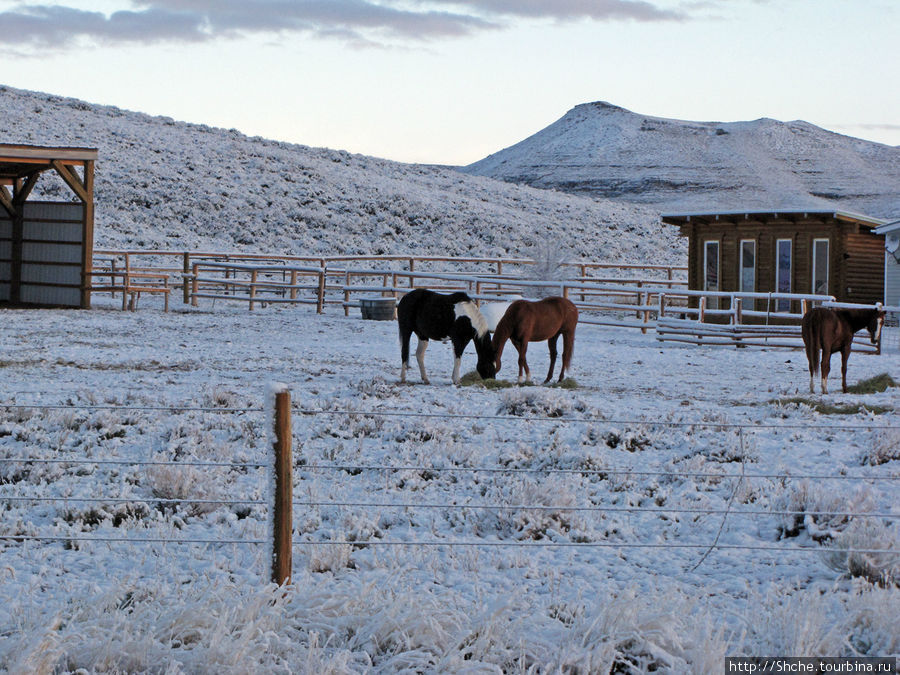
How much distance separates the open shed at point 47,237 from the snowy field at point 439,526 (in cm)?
1106

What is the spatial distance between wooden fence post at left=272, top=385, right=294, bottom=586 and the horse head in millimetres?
8104

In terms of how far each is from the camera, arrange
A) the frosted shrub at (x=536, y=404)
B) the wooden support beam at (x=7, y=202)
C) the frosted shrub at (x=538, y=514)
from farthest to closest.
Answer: the wooden support beam at (x=7, y=202) → the frosted shrub at (x=536, y=404) → the frosted shrub at (x=538, y=514)

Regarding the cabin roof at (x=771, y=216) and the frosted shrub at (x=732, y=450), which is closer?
the frosted shrub at (x=732, y=450)

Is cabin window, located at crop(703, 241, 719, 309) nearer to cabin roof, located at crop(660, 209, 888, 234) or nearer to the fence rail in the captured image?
the fence rail

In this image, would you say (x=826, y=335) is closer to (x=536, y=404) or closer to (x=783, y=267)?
(x=536, y=404)

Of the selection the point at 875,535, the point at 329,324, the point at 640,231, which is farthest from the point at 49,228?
the point at 640,231

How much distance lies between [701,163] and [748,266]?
11796 cm

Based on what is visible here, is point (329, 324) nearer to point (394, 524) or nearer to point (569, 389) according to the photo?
point (569, 389)

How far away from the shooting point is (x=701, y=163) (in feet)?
462

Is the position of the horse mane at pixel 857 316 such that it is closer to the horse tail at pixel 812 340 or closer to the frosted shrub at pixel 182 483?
the horse tail at pixel 812 340

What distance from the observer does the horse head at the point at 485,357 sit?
43.5 ft

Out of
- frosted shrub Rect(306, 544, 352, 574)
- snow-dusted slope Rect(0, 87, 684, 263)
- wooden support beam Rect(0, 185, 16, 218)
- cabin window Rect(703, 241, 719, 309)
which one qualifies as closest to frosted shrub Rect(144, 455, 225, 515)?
frosted shrub Rect(306, 544, 352, 574)

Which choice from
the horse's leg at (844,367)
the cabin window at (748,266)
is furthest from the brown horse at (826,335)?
the cabin window at (748,266)

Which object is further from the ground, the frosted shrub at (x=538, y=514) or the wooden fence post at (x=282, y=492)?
the wooden fence post at (x=282, y=492)
